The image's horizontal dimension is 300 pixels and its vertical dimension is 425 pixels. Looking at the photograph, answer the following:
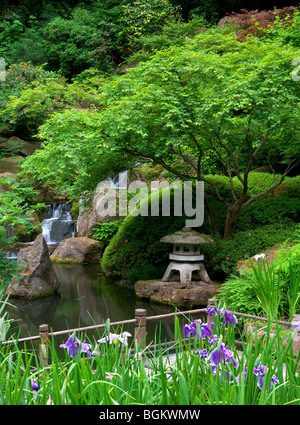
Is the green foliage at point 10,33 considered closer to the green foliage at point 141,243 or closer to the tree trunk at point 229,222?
the green foliage at point 141,243

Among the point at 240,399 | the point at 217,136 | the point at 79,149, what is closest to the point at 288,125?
the point at 217,136

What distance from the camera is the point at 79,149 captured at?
31.3 ft

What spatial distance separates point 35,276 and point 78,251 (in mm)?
4159

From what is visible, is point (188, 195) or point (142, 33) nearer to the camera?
point (188, 195)

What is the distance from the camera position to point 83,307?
9.72 metres

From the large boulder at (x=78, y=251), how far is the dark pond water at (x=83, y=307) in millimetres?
2154

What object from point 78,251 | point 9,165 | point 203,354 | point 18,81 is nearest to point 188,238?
point 78,251

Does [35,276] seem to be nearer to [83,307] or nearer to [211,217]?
[83,307]

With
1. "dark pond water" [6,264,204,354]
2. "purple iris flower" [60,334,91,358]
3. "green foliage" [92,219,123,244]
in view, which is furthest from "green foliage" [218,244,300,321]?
"green foliage" [92,219,123,244]

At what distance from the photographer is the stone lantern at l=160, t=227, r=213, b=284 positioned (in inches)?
395

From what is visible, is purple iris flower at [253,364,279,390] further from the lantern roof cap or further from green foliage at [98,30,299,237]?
the lantern roof cap

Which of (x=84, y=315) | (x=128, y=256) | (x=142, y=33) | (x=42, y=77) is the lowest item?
(x=84, y=315)
